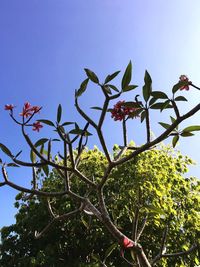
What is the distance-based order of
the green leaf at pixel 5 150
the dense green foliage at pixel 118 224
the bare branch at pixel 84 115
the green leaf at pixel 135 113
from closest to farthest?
the bare branch at pixel 84 115 < the green leaf at pixel 135 113 < the green leaf at pixel 5 150 < the dense green foliage at pixel 118 224

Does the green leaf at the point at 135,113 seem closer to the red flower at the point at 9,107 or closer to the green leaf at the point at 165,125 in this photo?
the green leaf at the point at 165,125

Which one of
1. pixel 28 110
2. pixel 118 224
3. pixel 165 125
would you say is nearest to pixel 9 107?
pixel 28 110

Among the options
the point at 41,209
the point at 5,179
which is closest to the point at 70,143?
the point at 5,179

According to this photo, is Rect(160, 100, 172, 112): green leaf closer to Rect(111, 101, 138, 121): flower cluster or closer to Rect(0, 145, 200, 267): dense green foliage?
Rect(111, 101, 138, 121): flower cluster

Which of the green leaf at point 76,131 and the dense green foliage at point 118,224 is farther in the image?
the dense green foliage at point 118,224

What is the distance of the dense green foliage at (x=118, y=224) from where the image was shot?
1565 cm

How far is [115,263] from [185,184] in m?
5.61

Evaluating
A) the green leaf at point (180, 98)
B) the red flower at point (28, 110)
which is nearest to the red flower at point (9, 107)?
the red flower at point (28, 110)

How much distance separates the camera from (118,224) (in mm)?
15719

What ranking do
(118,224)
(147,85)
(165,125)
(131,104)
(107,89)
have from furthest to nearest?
(118,224) → (165,125) → (131,104) → (107,89) → (147,85)

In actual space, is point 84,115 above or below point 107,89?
below

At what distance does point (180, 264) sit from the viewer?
1555cm

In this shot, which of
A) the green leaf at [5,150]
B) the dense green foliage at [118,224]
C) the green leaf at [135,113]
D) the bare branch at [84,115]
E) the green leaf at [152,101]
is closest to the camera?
the bare branch at [84,115]

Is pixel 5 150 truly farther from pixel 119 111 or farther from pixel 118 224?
pixel 118 224
